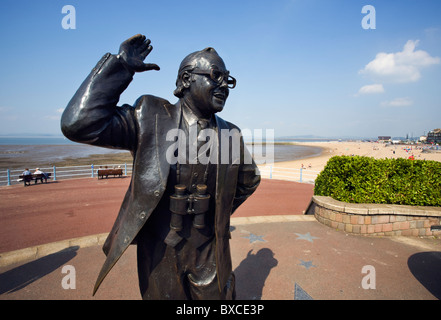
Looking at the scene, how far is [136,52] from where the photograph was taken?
1723mm

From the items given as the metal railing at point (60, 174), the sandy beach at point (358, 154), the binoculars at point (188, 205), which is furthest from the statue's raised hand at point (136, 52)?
the sandy beach at point (358, 154)

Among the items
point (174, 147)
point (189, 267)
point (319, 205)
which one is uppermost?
point (174, 147)

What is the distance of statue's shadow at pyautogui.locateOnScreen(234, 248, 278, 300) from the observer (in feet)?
11.8

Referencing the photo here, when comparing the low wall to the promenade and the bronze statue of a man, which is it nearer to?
the promenade

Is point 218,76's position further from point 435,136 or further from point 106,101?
point 435,136

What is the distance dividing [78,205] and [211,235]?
8157 mm

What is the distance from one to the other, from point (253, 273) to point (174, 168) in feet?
9.86

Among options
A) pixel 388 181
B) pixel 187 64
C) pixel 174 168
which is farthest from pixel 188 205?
pixel 388 181

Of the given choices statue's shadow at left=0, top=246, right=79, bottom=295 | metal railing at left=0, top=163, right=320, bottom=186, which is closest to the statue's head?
statue's shadow at left=0, top=246, right=79, bottom=295

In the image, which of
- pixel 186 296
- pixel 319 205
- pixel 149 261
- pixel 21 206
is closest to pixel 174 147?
pixel 149 261

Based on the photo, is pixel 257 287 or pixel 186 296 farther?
pixel 257 287

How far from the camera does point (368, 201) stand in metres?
6.29

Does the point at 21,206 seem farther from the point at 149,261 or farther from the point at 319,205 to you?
the point at 319,205

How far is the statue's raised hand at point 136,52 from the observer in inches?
65.2
